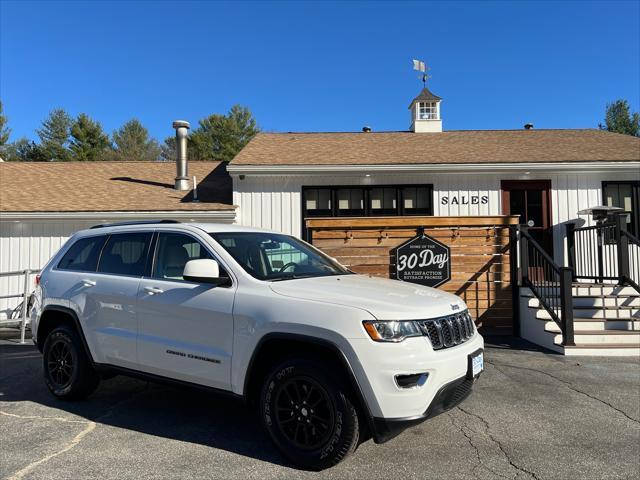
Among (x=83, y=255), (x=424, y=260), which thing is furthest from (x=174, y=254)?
(x=424, y=260)

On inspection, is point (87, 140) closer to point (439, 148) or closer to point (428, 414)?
point (439, 148)

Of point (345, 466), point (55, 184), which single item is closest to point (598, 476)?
point (345, 466)

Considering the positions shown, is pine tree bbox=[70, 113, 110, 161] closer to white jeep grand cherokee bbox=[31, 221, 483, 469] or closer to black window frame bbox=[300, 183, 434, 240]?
black window frame bbox=[300, 183, 434, 240]

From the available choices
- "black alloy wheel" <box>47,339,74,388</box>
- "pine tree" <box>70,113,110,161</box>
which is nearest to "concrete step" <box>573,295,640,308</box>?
"black alloy wheel" <box>47,339,74,388</box>

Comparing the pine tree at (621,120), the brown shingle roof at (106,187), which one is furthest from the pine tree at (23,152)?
the pine tree at (621,120)

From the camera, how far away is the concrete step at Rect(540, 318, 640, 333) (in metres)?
7.69

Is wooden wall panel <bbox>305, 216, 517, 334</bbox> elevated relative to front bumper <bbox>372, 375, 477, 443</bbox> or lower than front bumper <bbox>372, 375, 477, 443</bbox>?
elevated

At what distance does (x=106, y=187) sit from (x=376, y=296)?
10.8 m

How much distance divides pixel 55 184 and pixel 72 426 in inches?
399

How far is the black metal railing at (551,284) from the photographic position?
723 centimetres

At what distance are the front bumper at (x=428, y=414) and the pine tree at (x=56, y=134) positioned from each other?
39765mm

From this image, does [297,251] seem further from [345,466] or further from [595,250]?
[595,250]

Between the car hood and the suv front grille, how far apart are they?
48mm

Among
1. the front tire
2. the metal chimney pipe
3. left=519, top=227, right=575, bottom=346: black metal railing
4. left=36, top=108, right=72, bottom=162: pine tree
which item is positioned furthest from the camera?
left=36, top=108, right=72, bottom=162: pine tree
